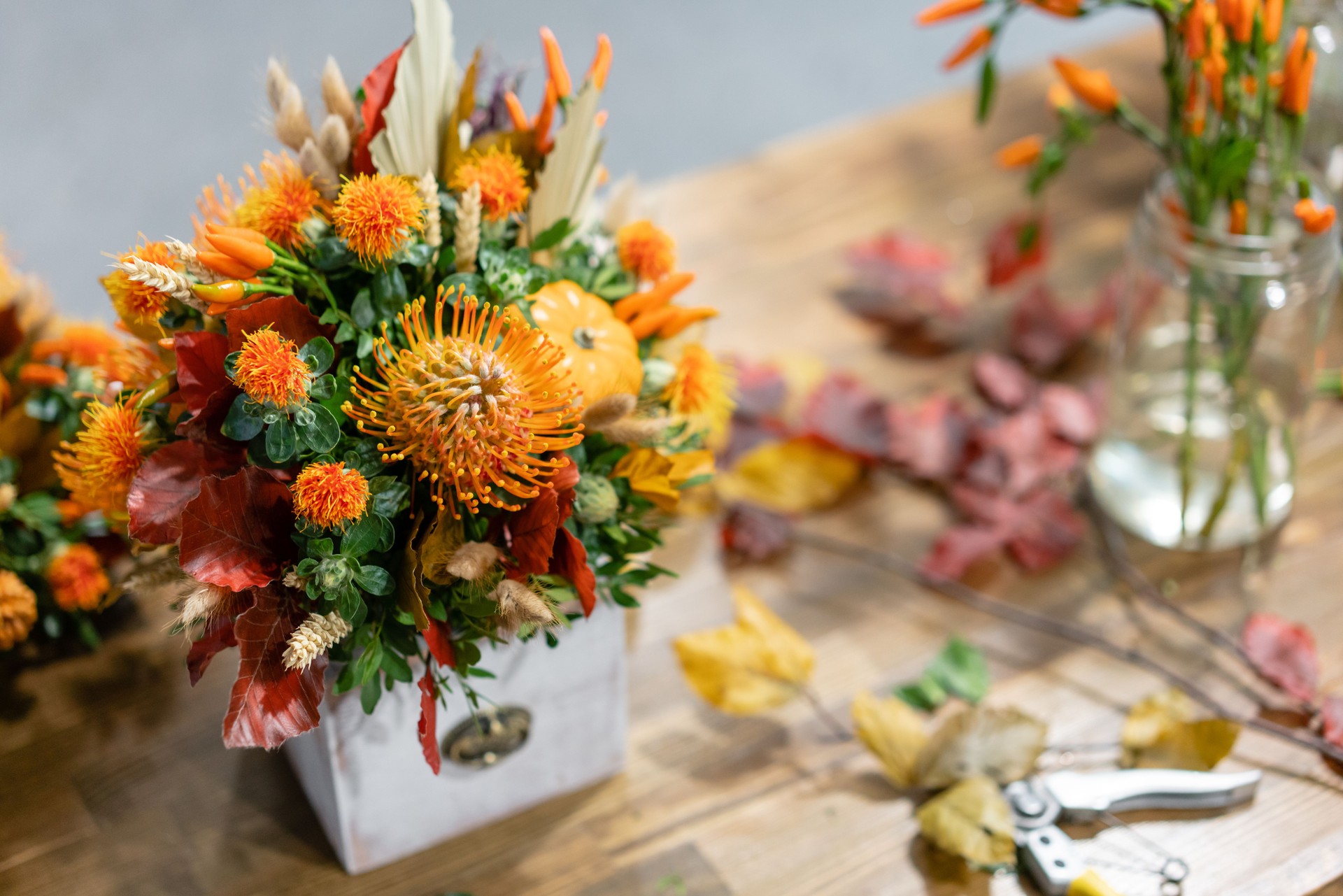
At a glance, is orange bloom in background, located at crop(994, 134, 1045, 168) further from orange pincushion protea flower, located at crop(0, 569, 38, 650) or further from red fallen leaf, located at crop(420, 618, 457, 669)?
orange pincushion protea flower, located at crop(0, 569, 38, 650)

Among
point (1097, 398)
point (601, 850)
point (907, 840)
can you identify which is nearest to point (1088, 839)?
point (907, 840)

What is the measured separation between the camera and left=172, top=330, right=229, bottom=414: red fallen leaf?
0.52m

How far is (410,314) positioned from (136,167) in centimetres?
152

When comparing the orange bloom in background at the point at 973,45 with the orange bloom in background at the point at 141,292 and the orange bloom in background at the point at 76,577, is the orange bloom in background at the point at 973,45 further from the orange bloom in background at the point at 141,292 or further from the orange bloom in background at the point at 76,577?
the orange bloom in background at the point at 76,577

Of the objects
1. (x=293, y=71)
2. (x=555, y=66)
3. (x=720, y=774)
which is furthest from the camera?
(x=293, y=71)

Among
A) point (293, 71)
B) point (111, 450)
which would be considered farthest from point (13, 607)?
point (293, 71)

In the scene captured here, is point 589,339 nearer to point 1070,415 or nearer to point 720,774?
point 720,774

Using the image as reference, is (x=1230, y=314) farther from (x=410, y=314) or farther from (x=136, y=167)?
(x=136, y=167)

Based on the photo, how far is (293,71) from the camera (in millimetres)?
1672

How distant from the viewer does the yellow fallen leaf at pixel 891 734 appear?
68 centimetres

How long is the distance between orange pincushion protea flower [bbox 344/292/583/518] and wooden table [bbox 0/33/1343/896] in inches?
9.1

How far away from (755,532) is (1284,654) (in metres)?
0.32

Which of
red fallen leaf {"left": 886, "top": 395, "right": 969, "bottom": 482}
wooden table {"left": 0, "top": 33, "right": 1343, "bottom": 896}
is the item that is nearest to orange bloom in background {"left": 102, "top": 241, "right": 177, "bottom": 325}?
wooden table {"left": 0, "top": 33, "right": 1343, "bottom": 896}

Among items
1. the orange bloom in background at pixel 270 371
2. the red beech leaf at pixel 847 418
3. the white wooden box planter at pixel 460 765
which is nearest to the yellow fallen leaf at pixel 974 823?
the white wooden box planter at pixel 460 765
